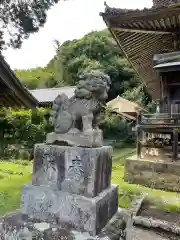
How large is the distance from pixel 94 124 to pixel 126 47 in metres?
5.05

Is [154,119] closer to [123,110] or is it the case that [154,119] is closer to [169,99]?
[169,99]

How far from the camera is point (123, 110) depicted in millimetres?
25250

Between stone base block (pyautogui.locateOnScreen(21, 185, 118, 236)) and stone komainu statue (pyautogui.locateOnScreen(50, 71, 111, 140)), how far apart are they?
0.64 m

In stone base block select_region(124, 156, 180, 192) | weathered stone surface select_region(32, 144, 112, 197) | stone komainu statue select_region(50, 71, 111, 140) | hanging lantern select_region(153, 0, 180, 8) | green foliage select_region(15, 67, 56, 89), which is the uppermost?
green foliage select_region(15, 67, 56, 89)

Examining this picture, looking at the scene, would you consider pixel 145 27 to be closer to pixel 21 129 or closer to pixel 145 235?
pixel 145 235

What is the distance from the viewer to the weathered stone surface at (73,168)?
2107 mm

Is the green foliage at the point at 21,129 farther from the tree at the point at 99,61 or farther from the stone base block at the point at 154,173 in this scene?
the tree at the point at 99,61

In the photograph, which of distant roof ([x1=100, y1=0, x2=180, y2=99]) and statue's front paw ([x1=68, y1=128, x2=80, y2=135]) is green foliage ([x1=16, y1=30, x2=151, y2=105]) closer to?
distant roof ([x1=100, y1=0, x2=180, y2=99])

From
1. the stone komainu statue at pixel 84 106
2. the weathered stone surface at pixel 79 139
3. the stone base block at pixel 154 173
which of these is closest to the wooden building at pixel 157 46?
the stone base block at pixel 154 173

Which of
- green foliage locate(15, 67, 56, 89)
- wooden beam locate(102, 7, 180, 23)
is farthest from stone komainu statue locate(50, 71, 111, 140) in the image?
green foliage locate(15, 67, 56, 89)

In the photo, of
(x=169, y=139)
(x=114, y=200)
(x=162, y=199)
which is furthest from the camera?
(x=169, y=139)

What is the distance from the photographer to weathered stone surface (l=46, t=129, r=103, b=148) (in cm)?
219

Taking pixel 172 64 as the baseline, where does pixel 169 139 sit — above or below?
below

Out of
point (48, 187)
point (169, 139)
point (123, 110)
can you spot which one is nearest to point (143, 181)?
point (169, 139)
